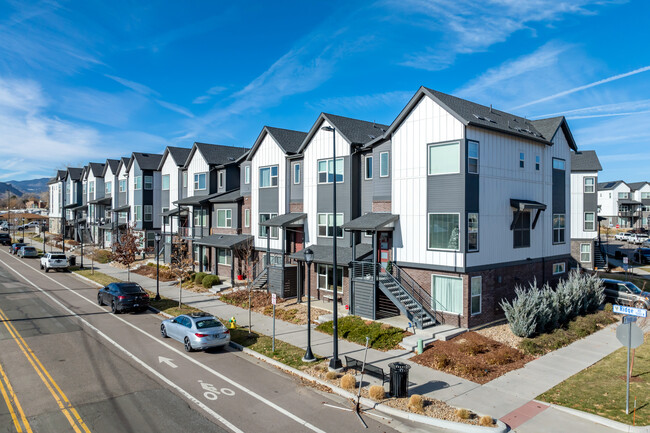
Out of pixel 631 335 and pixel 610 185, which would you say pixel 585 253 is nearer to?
pixel 631 335

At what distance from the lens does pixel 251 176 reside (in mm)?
33000

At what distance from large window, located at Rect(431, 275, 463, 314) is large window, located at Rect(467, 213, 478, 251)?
1696 mm

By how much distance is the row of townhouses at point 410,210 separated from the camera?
66.9ft

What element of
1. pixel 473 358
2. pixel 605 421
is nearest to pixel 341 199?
pixel 473 358

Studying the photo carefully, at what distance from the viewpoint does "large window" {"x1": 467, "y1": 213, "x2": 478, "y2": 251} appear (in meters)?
20.1

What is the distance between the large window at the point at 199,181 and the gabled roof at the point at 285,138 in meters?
8.76

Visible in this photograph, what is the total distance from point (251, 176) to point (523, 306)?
21.6 metres

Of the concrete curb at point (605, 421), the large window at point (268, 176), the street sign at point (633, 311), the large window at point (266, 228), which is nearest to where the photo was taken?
the concrete curb at point (605, 421)

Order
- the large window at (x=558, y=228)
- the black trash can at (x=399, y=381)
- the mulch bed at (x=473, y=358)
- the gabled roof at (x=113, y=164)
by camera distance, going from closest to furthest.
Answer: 1. the black trash can at (x=399, y=381)
2. the mulch bed at (x=473, y=358)
3. the large window at (x=558, y=228)
4. the gabled roof at (x=113, y=164)

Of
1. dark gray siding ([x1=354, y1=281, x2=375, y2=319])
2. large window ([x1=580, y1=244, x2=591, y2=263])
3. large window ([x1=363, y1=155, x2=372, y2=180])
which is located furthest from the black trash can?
large window ([x1=580, y1=244, x2=591, y2=263])

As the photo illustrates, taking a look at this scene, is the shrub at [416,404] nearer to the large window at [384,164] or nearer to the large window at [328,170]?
the large window at [384,164]

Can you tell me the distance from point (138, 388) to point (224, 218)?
78.5 feet

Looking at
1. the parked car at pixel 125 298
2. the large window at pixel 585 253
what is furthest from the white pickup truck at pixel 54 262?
the large window at pixel 585 253

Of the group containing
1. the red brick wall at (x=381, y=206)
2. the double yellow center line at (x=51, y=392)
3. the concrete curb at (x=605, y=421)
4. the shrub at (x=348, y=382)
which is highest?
the red brick wall at (x=381, y=206)
